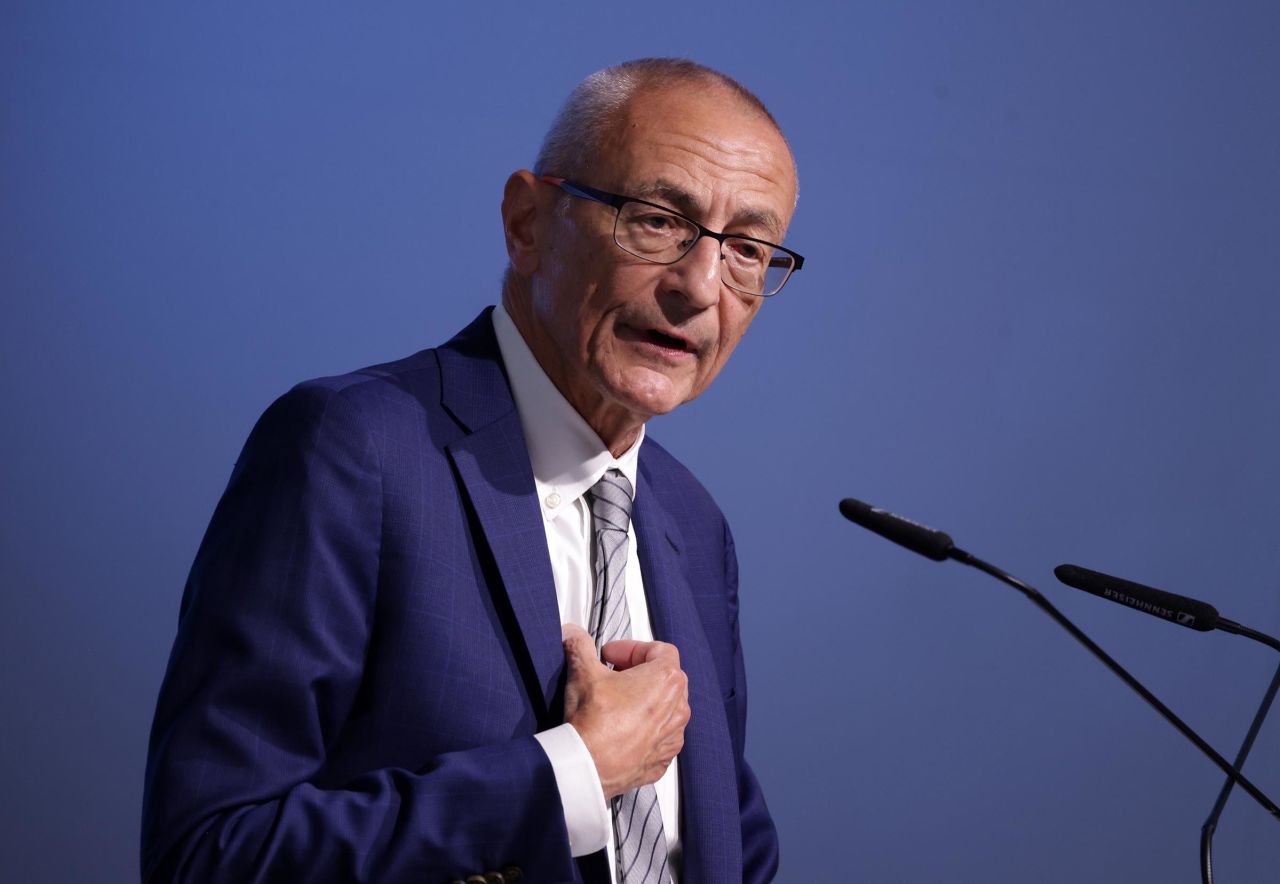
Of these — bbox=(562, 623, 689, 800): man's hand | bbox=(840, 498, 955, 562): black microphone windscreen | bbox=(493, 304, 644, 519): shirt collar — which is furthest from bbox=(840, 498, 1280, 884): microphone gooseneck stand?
bbox=(493, 304, 644, 519): shirt collar

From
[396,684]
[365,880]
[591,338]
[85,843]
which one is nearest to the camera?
[365,880]

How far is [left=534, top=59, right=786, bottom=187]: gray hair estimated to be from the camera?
5.48 ft

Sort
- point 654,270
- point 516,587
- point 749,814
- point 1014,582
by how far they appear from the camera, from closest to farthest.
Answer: point 1014,582 → point 516,587 → point 654,270 → point 749,814

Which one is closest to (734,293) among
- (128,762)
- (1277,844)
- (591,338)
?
(591,338)

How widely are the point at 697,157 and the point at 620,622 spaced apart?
61 cm

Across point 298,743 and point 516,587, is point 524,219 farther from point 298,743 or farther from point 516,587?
point 298,743

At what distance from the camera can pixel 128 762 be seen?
2.54m

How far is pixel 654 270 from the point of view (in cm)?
160

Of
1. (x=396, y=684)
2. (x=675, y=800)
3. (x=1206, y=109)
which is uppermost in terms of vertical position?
(x=1206, y=109)

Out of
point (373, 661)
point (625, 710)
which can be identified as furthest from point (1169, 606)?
point (373, 661)

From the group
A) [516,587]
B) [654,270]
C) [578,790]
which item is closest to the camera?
[578,790]

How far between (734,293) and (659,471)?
421mm

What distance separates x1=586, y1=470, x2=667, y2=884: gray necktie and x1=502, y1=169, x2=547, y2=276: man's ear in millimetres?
312

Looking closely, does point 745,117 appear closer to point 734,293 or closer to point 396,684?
point 734,293
